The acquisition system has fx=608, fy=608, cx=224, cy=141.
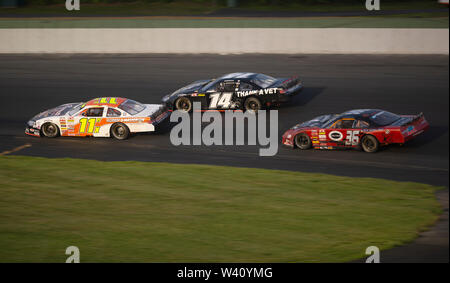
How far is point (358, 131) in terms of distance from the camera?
1526 centimetres

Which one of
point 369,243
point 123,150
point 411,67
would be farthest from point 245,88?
point 369,243

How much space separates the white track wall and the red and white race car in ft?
28.6

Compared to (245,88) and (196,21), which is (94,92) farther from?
(196,21)

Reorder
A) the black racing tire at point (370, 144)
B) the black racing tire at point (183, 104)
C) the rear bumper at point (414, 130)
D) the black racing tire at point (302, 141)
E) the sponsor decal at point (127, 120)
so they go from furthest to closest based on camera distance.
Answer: the black racing tire at point (183, 104) → the sponsor decal at point (127, 120) → the black racing tire at point (302, 141) → the black racing tire at point (370, 144) → the rear bumper at point (414, 130)

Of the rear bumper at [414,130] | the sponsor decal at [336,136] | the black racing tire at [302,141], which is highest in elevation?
the rear bumper at [414,130]

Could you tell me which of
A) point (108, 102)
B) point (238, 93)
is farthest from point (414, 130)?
point (108, 102)

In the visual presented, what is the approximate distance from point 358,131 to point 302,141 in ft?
5.11

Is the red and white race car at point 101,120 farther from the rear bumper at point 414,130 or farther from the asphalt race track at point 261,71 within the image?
the rear bumper at point 414,130

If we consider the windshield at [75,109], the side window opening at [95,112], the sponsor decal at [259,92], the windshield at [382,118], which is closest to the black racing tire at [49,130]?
the windshield at [75,109]

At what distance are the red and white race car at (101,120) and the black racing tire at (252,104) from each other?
8.66ft

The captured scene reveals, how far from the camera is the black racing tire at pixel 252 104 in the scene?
19.2 metres

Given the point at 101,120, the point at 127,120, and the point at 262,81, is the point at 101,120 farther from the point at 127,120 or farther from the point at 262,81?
the point at 262,81

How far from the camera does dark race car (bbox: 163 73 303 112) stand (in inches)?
752

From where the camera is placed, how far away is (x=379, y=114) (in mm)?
15555
